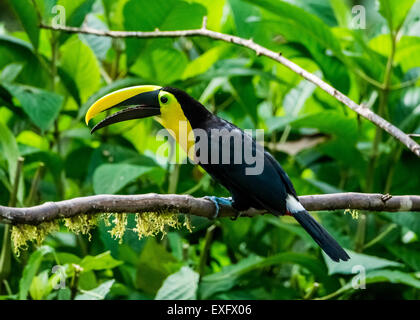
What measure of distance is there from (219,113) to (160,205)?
1774 millimetres

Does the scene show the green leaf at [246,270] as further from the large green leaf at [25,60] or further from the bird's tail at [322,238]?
the large green leaf at [25,60]

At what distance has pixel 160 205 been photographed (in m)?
2.10

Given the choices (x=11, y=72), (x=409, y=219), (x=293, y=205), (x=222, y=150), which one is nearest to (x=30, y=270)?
(x=222, y=150)

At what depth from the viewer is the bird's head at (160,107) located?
2840 mm

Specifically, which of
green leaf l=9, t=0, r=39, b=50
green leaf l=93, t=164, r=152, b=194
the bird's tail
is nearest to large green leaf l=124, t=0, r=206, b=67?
green leaf l=9, t=0, r=39, b=50

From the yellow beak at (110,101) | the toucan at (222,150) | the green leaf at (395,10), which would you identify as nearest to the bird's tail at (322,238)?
the toucan at (222,150)

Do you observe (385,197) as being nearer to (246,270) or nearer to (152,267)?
(246,270)

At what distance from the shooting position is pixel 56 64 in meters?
3.44

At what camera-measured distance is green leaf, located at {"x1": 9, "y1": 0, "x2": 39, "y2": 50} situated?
318 centimetres

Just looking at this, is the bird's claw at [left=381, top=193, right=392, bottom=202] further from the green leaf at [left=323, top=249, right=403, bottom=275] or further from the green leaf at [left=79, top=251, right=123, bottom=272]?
the green leaf at [left=79, top=251, right=123, bottom=272]

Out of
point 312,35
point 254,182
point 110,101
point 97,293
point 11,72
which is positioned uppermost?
point 312,35
